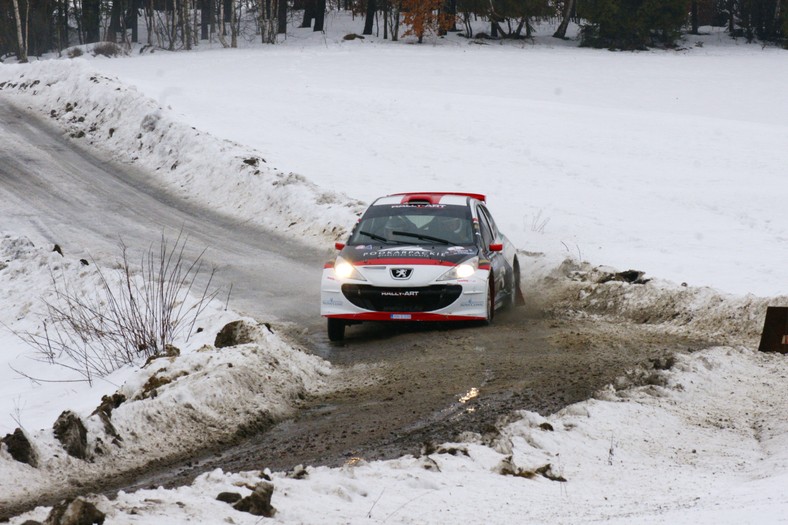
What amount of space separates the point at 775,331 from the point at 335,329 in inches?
181

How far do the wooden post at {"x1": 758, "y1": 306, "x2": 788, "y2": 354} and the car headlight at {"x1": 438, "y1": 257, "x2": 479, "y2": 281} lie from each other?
311 centimetres

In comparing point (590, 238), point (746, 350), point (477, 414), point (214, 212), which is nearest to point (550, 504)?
point (477, 414)

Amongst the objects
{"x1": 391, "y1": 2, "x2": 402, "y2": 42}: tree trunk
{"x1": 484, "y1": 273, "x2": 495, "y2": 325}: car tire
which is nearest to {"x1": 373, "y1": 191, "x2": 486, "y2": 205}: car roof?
{"x1": 484, "y1": 273, "x2": 495, "y2": 325}: car tire

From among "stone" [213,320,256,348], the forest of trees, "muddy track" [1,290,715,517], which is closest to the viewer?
"muddy track" [1,290,715,517]

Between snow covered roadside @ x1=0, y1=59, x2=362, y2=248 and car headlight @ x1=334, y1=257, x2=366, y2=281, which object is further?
snow covered roadside @ x1=0, y1=59, x2=362, y2=248

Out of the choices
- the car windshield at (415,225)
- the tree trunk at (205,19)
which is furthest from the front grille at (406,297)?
the tree trunk at (205,19)

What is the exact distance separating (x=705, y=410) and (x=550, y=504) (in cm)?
273


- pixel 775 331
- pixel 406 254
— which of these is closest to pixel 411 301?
pixel 406 254

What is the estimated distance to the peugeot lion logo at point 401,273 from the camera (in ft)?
34.5

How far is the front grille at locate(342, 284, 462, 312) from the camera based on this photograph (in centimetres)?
1047

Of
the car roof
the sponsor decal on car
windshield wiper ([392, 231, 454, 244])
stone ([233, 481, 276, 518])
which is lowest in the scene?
the sponsor decal on car

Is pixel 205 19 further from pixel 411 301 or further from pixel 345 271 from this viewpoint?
pixel 411 301

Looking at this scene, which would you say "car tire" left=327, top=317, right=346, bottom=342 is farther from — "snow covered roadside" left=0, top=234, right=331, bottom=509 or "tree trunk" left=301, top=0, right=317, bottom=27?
"tree trunk" left=301, top=0, right=317, bottom=27

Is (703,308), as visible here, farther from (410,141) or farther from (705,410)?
(410,141)
